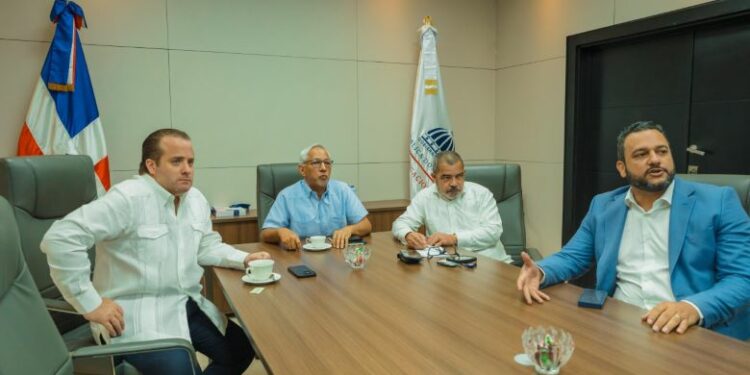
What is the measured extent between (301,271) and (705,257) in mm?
1470

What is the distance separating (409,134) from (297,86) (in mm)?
1140

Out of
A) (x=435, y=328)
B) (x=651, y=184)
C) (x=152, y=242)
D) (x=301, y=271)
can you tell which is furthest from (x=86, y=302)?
(x=651, y=184)

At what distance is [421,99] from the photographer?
447 cm

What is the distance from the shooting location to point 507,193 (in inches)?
126

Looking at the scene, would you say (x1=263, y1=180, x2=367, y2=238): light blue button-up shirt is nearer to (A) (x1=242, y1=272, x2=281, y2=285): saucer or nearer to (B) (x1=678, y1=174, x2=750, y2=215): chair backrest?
(A) (x1=242, y1=272, x2=281, y2=285): saucer

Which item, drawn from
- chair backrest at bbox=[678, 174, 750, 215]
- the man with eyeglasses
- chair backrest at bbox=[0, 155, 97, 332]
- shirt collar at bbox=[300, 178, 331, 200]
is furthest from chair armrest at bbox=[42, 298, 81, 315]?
chair backrest at bbox=[678, 174, 750, 215]

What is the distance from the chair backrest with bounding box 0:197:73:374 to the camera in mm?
1026

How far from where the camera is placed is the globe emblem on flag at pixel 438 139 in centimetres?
448

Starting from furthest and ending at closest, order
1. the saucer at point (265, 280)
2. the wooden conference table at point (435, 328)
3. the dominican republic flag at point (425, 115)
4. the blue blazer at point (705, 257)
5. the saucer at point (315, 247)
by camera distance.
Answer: the dominican republic flag at point (425, 115) < the saucer at point (315, 247) < the saucer at point (265, 280) < the blue blazer at point (705, 257) < the wooden conference table at point (435, 328)

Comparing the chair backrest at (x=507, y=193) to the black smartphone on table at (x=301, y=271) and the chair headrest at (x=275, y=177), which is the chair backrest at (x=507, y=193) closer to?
the chair headrest at (x=275, y=177)

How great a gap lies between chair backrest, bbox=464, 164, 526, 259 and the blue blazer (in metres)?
1.23

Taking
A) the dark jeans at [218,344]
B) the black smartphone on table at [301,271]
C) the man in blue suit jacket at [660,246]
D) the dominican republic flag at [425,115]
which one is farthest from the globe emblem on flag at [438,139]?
the dark jeans at [218,344]

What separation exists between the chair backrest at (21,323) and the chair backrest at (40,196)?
1015 mm

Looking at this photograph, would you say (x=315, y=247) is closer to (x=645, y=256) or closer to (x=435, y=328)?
(x=435, y=328)
